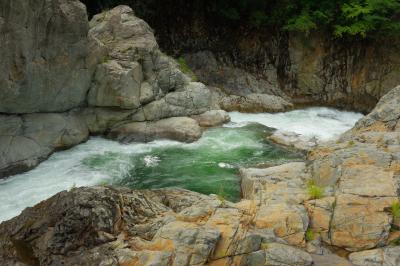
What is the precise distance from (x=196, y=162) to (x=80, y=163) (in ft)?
13.0

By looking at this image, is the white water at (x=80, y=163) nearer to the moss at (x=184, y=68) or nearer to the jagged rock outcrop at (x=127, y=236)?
the moss at (x=184, y=68)

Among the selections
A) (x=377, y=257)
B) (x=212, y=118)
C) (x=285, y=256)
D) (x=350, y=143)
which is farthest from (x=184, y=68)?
(x=377, y=257)

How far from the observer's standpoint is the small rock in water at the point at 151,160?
552 inches

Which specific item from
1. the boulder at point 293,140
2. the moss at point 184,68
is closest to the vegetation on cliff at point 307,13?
the moss at point 184,68

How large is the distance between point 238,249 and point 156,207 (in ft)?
5.97

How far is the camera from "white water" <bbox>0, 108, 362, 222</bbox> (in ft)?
37.3

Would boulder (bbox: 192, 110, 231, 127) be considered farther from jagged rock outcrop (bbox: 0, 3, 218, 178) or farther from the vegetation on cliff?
the vegetation on cliff

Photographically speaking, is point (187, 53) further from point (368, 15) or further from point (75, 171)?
point (75, 171)

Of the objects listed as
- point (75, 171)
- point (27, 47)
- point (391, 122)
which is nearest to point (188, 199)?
point (75, 171)

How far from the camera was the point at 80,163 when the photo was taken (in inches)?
549

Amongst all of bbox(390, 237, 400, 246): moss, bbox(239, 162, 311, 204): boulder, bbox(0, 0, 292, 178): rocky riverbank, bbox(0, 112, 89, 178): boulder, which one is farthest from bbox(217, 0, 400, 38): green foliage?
bbox(390, 237, 400, 246): moss

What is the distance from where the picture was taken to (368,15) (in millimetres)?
21375

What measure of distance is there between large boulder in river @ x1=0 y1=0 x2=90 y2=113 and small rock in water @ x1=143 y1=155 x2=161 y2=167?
3.72 metres

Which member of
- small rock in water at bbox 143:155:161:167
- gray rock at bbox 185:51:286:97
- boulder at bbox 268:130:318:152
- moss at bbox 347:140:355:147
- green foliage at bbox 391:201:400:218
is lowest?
small rock in water at bbox 143:155:161:167
